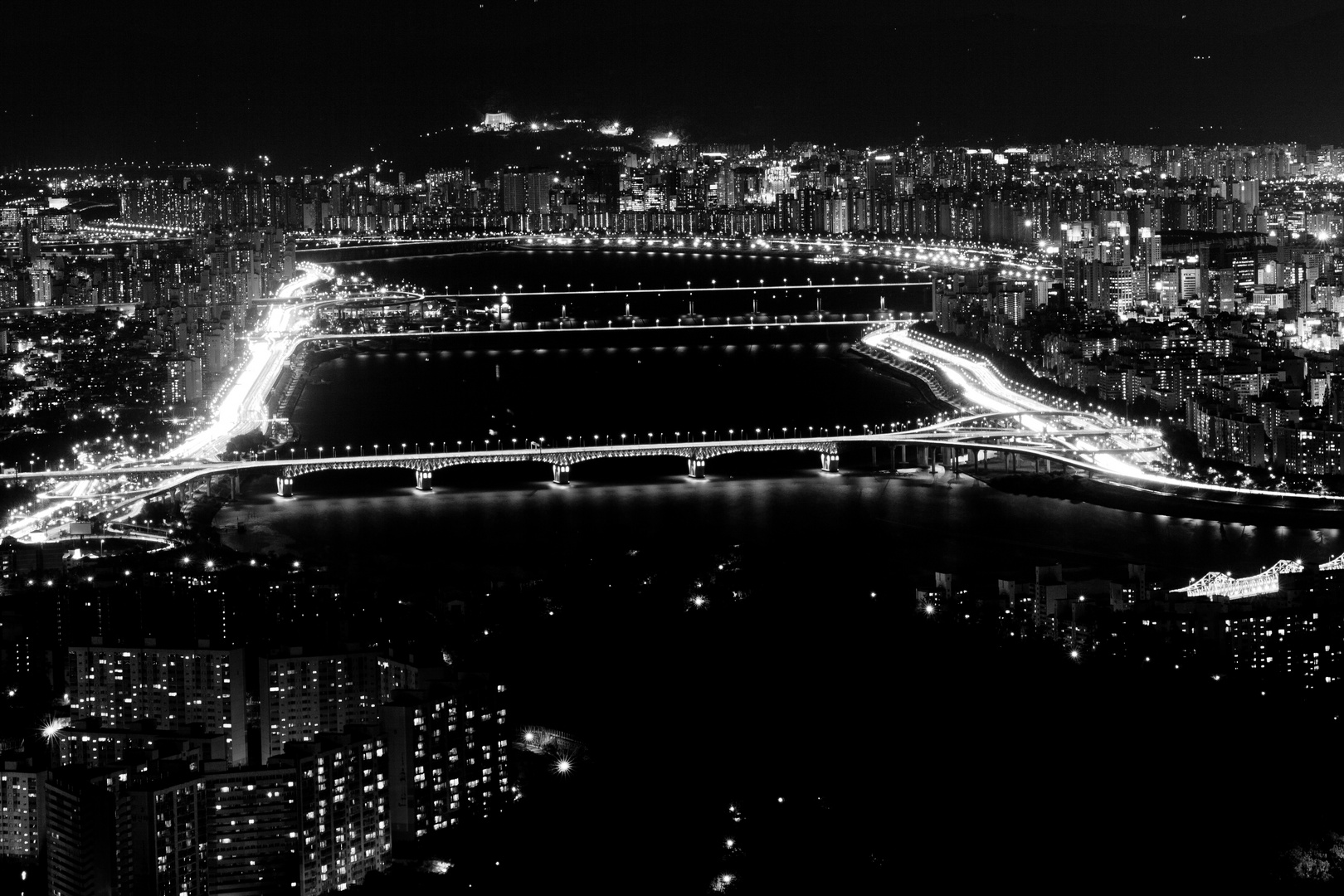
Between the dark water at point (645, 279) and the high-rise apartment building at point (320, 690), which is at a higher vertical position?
the dark water at point (645, 279)

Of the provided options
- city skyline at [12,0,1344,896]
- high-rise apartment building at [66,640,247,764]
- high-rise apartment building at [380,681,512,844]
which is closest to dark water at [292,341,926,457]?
city skyline at [12,0,1344,896]

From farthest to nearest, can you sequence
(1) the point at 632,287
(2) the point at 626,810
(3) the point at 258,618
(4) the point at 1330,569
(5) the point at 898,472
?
1. (1) the point at 632,287
2. (5) the point at 898,472
3. (4) the point at 1330,569
4. (3) the point at 258,618
5. (2) the point at 626,810

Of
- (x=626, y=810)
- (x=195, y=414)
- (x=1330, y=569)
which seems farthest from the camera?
(x=195, y=414)

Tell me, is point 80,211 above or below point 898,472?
above

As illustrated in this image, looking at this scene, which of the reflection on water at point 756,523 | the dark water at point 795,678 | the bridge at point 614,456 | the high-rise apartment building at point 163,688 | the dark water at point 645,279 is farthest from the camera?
the dark water at point 645,279

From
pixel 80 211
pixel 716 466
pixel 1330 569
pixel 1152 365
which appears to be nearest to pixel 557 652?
pixel 1330 569

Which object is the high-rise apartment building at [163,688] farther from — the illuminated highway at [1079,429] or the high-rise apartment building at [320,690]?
the illuminated highway at [1079,429]

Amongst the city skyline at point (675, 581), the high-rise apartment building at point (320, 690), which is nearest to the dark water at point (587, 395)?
the city skyline at point (675, 581)

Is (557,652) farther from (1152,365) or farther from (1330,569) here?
(1152,365)

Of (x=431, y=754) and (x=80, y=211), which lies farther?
(x=80, y=211)
